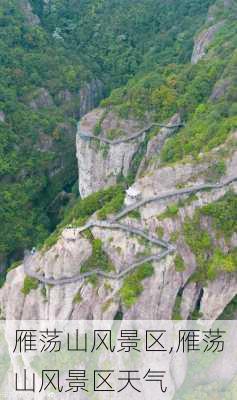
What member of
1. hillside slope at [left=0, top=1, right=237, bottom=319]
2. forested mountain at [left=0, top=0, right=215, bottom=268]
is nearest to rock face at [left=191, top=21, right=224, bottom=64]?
forested mountain at [left=0, top=0, right=215, bottom=268]

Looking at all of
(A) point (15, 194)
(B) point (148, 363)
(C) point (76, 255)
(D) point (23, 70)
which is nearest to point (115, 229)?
(C) point (76, 255)

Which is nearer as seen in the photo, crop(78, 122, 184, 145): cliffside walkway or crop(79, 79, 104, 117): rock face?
crop(78, 122, 184, 145): cliffside walkway

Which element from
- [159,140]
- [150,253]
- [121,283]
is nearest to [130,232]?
[150,253]

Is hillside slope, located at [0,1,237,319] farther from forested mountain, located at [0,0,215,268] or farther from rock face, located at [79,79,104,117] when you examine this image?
rock face, located at [79,79,104,117]

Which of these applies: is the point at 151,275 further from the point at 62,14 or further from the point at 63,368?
the point at 62,14

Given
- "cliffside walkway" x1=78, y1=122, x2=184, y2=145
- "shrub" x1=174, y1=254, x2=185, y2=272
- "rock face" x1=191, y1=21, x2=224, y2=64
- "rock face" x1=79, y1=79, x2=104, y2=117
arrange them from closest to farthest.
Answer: "shrub" x1=174, y1=254, x2=185, y2=272
"cliffside walkway" x1=78, y1=122, x2=184, y2=145
"rock face" x1=191, y1=21, x2=224, y2=64
"rock face" x1=79, y1=79, x2=104, y2=117

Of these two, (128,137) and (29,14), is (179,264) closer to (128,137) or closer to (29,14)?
(128,137)

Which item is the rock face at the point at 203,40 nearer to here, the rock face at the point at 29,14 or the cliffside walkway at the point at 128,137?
the cliffside walkway at the point at 128,137
